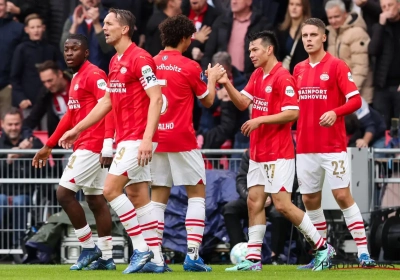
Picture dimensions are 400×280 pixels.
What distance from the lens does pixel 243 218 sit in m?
15.3

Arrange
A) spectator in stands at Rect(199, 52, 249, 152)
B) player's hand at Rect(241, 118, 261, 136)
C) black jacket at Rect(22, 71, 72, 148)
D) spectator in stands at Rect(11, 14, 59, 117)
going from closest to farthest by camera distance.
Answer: player's hand at Rect(241, 118, 261, 136) < spectator in stands at Rect(199, 52, 249, 152) < black jacket at Rect(22, 71, 72, 148) < spectator in stands at Rect(11, 14, 59, 117)

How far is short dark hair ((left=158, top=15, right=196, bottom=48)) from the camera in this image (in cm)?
1177

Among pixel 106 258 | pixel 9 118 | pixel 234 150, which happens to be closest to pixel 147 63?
pixel 106 258

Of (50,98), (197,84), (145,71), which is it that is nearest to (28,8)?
(50,98)

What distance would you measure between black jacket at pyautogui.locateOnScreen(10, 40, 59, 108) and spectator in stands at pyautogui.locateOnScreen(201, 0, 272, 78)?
2.80 meters

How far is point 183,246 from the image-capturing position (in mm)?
15422

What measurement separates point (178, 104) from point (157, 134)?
916 mm

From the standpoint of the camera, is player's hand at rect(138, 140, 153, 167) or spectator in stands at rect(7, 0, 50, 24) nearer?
player's hand at rect(138, 140, 153, 167)

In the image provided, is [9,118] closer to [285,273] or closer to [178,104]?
[178,104]

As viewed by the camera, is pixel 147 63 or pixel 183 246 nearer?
pixel 147 63

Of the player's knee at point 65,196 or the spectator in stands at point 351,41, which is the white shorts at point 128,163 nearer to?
the player's knee at point 65,196

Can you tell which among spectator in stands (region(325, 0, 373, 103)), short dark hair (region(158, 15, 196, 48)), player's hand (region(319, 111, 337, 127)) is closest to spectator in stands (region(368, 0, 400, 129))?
spectator in stands (region(325, 0, 373, 103))

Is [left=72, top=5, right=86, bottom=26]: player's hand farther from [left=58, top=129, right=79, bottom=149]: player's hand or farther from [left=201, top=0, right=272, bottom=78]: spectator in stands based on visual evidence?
[left=58, top=129, right=79, bottom=149]: player's hand

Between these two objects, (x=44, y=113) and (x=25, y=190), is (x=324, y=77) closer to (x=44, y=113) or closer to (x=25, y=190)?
(x=25, y=190)
